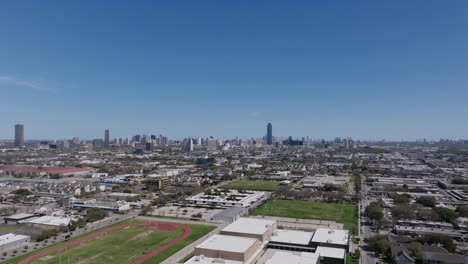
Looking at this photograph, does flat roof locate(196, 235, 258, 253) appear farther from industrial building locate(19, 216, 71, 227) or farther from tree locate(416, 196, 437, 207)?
tree locate(416, 196, 437, 207)

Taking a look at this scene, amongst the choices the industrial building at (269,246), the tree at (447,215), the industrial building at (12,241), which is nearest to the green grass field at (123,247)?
the industrial building at (12,241)

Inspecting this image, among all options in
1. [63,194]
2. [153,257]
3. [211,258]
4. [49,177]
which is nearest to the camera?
[211,258]

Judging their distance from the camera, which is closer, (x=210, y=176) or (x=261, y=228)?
(x=261, y=228)

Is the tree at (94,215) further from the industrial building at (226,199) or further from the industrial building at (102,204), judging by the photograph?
the industrial building at (226,199)

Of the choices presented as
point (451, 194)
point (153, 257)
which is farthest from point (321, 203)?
point (153, 257)

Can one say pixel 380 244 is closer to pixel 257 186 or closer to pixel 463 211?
pixel 463 211

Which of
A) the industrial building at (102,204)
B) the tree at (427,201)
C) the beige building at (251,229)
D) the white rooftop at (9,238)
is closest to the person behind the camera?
the white rooftop at (9,238)

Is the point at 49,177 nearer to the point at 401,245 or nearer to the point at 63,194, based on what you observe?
the point at 63,194
